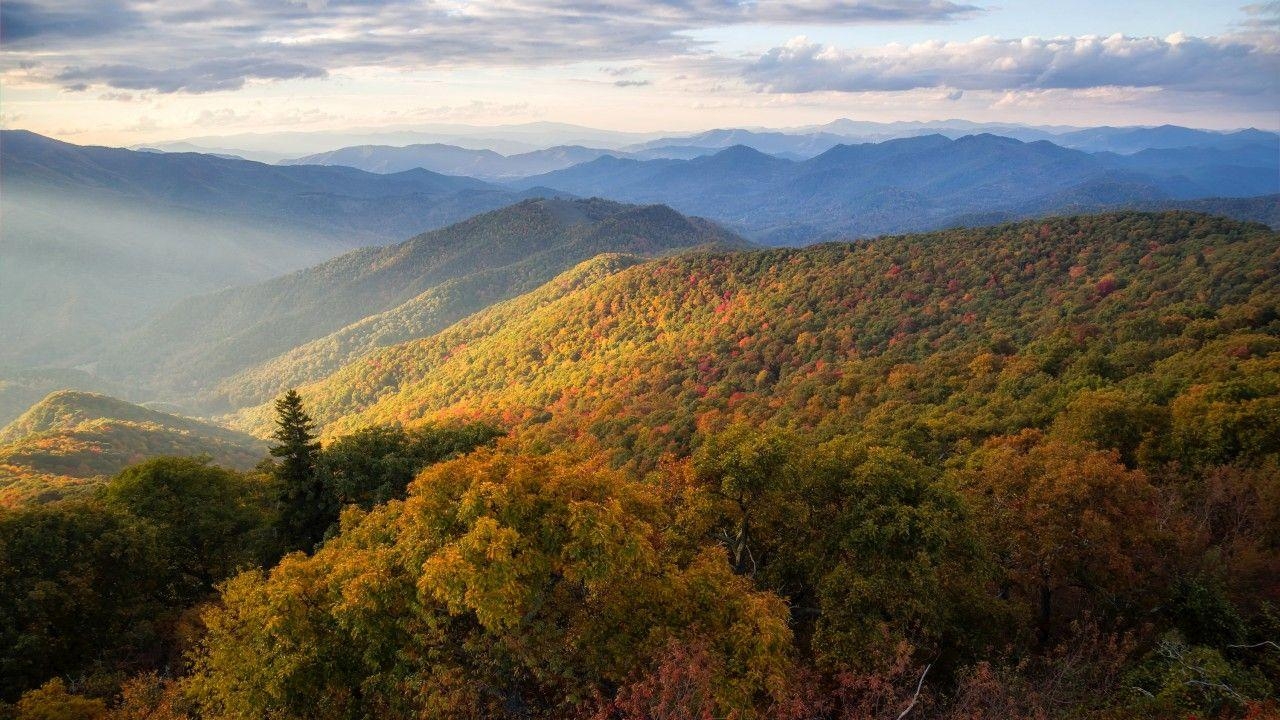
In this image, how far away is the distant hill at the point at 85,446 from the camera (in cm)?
7219

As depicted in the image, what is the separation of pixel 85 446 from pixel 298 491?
313 ft

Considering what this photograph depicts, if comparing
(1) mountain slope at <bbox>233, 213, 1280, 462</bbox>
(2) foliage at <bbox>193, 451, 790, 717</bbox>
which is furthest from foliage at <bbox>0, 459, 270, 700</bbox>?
(1) mountain slope at <bbox>233, 213, 1280, 462</bbox>

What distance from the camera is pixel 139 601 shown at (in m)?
29.5

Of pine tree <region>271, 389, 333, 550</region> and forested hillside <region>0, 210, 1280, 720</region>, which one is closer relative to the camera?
forested hillside <region>0, 210, 1280, 720</region>

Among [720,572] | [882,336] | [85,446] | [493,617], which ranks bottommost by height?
[85,446]

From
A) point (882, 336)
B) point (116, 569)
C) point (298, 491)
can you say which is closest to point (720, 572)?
point (298, 491)

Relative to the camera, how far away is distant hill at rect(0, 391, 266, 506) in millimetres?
72188

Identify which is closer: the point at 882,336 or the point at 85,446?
the point at 882,336

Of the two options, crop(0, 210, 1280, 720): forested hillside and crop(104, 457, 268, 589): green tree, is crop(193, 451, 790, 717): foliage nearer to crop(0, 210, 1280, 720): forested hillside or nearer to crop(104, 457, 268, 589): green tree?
crop(0, 210, 1280, 720): forested hillside

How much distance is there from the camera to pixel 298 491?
34.2m

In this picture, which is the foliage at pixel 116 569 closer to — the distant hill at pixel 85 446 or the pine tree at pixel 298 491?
the pine tree at pixel 298 491

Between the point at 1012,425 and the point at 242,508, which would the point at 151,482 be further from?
the point at 1012,425

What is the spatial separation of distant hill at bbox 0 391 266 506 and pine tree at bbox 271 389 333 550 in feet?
128

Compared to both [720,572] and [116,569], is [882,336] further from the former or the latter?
[116,569]
